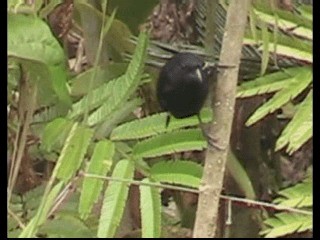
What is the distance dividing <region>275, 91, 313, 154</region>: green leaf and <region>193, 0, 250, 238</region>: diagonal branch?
10.1 inches

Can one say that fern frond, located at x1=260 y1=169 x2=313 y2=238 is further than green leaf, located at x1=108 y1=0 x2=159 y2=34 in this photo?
No

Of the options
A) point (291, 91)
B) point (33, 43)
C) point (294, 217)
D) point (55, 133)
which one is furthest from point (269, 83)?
point (33, 43)

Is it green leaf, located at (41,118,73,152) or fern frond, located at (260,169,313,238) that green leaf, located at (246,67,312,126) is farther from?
green leaf, located at (41,118,73,152)

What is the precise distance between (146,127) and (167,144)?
0.03 meters

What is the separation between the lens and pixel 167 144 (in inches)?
38.7

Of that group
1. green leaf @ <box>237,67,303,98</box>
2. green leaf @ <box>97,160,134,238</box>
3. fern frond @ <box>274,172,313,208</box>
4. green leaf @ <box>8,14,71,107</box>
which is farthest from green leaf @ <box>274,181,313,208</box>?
green leaf @ <box>8,14,71,107</box>

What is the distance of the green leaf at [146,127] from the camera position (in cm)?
97

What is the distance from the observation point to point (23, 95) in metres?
0.90

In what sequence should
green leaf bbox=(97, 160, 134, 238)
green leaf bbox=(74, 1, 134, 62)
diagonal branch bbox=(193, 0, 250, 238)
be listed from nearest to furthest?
1. diagonal branch bbox=(193, 0, 250, 238)
2. green leaf bbox=(97, 160, 134, 238)
3. green leaf bbox=(74, 1, 134, 62)

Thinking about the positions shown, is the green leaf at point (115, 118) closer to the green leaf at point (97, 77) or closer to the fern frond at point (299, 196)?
the green leaf at point (97, 77)

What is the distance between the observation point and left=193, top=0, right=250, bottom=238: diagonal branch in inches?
29.0

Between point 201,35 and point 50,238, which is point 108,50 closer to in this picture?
point 201,35

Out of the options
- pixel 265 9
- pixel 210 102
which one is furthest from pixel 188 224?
pixel 210 102

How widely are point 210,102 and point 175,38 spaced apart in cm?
56
